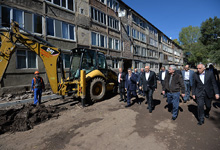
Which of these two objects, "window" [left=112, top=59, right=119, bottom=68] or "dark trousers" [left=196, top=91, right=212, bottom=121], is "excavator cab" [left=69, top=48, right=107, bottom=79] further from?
"window" [left=112, top=59, right=119, bottom=68]

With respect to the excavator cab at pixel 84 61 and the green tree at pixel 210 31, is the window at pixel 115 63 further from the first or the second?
the green tree at pixel 210 31

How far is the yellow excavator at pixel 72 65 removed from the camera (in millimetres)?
4430

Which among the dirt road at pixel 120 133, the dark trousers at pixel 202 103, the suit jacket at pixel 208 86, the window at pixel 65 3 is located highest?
the window at pixel 65 3

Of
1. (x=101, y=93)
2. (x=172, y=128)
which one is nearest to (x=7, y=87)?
(x=101, y=93)

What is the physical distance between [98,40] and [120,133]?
41.7ft

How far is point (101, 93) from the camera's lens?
21.8 ft

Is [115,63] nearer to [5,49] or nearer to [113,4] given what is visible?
[113,4]

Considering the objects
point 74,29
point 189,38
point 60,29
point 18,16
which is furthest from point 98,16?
point 189,38

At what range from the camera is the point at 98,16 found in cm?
1450

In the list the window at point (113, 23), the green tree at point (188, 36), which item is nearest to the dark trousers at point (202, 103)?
the window at point (113, 23)

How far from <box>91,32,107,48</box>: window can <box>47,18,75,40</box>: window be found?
262cm

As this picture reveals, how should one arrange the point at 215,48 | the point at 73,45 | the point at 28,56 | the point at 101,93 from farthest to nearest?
the point at 215,48 → the point at 73,45 → the point at 28,56 → the point at 101,93

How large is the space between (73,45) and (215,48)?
117 feet

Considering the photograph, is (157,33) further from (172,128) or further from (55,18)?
(172,128)
